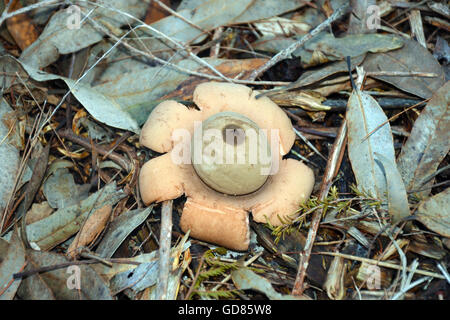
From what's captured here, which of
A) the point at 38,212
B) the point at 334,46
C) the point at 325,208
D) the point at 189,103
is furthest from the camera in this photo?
the point at 334,46

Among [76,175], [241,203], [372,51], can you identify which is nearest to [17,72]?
[76,175]

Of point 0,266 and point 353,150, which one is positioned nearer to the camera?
point 0,266

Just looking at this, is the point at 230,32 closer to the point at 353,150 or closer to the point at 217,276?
the point at 353,150

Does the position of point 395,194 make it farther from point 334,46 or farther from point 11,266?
point 11,266

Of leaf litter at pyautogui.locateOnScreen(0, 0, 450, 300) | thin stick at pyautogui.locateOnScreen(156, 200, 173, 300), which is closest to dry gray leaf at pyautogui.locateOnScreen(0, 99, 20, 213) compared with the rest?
leaf litter at pyautogui.locateOnScreen(0, 0, 450, 300)

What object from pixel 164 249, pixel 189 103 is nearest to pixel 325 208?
pixel 164 249

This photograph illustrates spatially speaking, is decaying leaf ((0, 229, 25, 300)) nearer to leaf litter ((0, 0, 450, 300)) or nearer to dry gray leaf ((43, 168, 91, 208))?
leaf litter ((0, 0, 450, 300))

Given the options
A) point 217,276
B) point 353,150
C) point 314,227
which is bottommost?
point 217,276
